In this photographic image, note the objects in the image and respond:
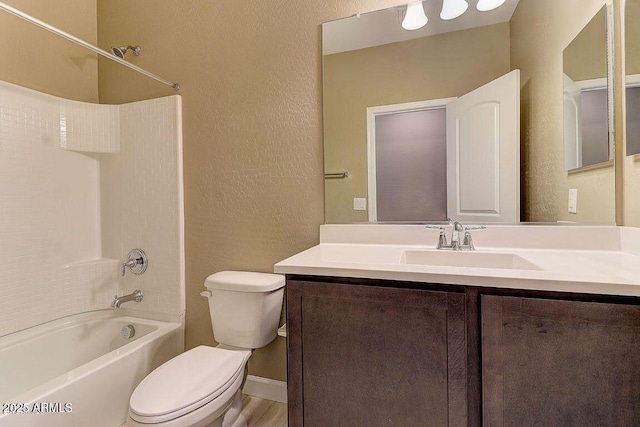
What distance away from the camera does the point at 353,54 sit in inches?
64.2

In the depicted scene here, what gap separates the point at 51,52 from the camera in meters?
2.00

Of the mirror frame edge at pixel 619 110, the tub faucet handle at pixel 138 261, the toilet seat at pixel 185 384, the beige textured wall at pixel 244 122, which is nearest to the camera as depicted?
the toilet seat at pixel 185 384

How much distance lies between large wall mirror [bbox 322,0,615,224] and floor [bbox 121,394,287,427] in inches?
41.2

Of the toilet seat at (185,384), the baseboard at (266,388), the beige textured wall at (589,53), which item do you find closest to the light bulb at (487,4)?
the beige textured wall at (589,53)

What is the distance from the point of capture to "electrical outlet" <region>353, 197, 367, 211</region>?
1634 millimetres

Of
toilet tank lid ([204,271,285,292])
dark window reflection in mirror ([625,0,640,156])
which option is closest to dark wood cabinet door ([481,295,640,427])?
dark window reflection in mirror ([625,0,640,156])

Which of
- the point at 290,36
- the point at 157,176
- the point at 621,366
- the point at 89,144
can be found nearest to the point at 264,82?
the point at 290,36

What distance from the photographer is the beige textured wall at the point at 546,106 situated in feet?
4.33

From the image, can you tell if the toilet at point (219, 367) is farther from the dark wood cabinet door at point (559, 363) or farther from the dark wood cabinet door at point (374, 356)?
the dark wood cabinet door at point (559, 363)

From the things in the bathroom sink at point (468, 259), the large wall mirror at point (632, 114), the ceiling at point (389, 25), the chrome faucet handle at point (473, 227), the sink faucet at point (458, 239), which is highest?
the ceiling at point (389, 25)

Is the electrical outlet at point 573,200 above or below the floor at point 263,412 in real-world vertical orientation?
above

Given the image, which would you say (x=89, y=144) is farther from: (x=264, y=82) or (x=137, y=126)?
(x=264, y=82)

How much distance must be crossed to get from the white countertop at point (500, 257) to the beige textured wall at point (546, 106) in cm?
10

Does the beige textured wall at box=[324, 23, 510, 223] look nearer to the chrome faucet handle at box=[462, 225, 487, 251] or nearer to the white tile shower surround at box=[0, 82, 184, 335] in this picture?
the chrome faucet handle at box=[462, 225, 487, 251]
